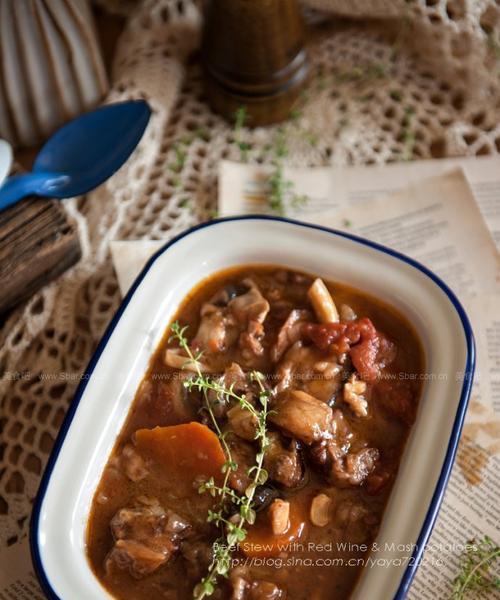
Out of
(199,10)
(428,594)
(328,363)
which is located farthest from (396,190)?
(428,594)

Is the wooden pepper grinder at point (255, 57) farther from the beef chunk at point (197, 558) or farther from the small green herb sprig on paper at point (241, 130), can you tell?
the beef chunk at point (197, 558)

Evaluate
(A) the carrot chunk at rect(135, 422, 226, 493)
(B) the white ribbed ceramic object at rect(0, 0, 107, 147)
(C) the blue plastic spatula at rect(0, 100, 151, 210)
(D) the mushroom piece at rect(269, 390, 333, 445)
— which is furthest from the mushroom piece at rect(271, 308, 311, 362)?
(B) the white ribbed ceramic object at rect(0, 0, 107, 147)

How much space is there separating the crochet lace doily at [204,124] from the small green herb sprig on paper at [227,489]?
1.57 ft

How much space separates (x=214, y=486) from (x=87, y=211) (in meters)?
1.03

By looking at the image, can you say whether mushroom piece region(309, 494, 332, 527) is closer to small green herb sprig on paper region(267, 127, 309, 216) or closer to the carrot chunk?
the carrot chunk

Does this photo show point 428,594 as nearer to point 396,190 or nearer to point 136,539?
point 136,539

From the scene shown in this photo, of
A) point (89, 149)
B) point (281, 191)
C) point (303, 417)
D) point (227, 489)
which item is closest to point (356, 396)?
point (303, 417)

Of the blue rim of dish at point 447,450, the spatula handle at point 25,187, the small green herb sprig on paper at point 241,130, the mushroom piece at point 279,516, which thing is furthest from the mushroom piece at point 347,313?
the spatula handle at point 25,187

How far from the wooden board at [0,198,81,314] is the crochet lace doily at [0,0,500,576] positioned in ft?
0.20

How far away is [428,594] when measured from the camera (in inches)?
66.1

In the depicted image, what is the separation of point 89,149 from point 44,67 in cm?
31

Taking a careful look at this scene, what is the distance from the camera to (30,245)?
2.02 m

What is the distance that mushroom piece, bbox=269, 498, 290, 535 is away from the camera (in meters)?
1.51

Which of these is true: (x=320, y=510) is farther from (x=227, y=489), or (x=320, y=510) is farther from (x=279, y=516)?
(x=227, y=489)
